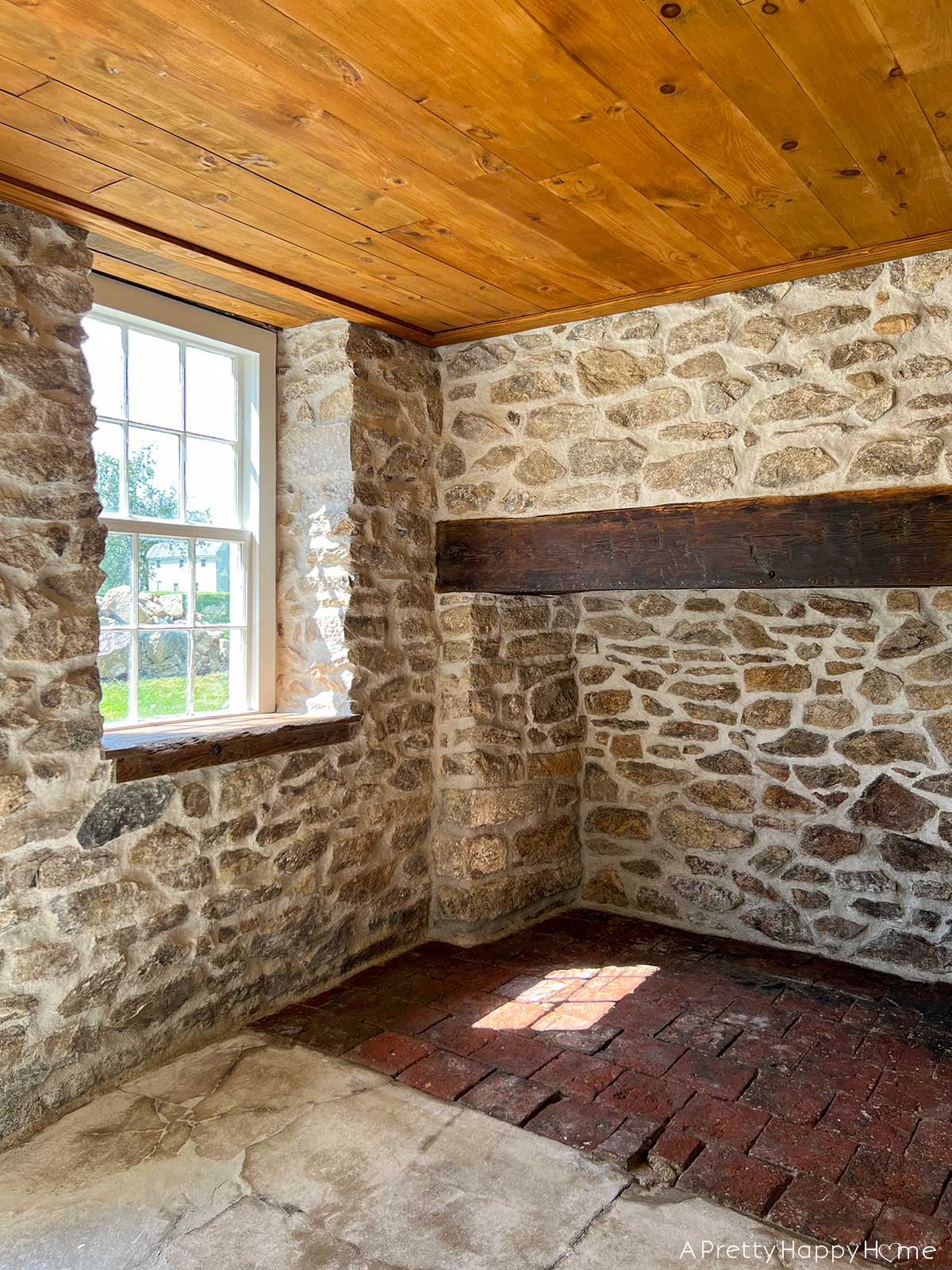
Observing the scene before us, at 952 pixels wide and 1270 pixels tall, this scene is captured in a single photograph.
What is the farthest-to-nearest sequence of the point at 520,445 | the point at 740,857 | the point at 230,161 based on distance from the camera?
the point at 740,857 < the point at 520,445 < the point at 230,161

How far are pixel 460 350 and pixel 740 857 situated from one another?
100 inches

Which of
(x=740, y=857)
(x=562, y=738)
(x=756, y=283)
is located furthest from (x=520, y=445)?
(x=740, y=857)

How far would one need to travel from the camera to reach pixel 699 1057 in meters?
3.02

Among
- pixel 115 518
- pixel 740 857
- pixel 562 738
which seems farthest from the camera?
pixel 562 738

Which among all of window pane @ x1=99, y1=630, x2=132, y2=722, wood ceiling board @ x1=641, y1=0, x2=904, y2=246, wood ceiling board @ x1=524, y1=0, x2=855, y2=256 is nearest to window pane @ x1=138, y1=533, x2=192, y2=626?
window pane @ x1=99, y1=630, x2=132, y2=722

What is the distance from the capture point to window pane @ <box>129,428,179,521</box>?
10.5 ft

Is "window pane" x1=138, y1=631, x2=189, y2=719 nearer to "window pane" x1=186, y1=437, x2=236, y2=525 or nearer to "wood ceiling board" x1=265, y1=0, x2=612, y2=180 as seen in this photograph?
"window pane" x1=186, y1=437, x2=236, y2=525

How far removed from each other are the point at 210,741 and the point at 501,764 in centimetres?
147

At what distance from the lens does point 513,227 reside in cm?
271

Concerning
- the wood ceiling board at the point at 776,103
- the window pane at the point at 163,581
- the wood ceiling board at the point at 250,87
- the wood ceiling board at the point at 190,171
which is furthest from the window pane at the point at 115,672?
the wood ceiling board at the point at 776,103

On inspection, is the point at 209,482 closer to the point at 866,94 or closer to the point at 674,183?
the point at 674,183

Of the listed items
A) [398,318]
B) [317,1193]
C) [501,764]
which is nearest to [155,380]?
[398,318]

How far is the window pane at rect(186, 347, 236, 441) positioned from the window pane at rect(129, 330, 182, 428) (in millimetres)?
51

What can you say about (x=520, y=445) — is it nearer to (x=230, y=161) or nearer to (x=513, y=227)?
(x=513, y=227)
